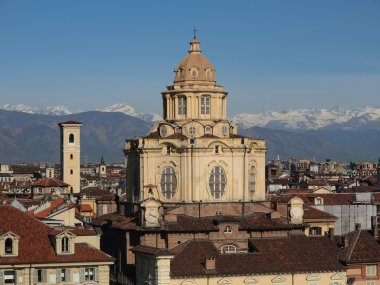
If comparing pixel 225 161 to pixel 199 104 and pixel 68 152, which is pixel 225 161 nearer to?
pixel 199 104

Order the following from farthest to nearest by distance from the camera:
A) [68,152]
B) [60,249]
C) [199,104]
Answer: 1. [68,152]
2. [199,104]
3. [60,249]

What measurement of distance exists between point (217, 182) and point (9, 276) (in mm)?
19014

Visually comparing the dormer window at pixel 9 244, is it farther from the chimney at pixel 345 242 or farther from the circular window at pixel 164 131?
the chimney at pixel 345 242

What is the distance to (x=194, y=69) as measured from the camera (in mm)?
82750

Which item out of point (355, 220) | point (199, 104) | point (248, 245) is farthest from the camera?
point (355, 220)

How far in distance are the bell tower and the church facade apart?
278ft

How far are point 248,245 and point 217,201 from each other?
456 centimetres

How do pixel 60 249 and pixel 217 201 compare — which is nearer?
pixel 60 249

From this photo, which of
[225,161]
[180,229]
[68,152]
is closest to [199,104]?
[225,161]

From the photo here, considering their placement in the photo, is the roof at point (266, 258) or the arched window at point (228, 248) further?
the arched window at point (228, 248)

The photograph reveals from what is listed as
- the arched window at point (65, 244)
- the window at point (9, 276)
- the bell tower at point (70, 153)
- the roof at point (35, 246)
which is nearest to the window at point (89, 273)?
the roof at point (35, 246)

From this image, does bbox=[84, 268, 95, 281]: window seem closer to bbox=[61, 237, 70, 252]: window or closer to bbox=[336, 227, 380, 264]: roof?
bbox=[61, 237, 70, 252]: window

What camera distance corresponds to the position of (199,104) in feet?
268

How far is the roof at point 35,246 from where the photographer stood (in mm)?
65375
